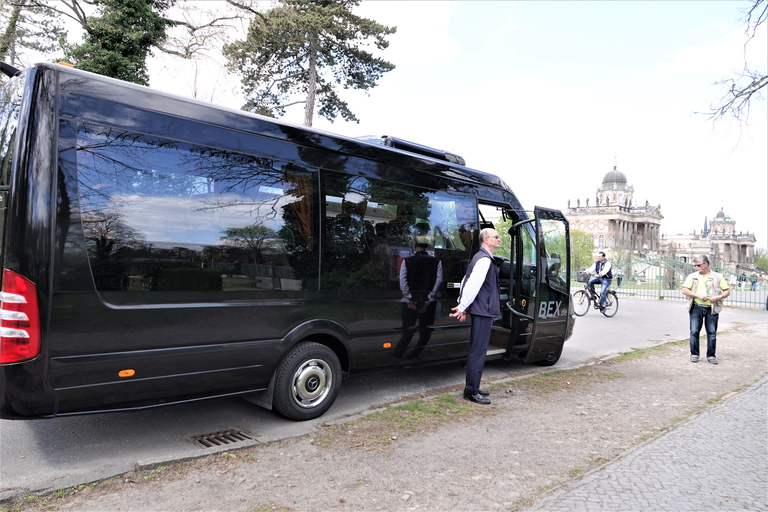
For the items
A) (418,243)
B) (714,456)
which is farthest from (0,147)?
(714,456)

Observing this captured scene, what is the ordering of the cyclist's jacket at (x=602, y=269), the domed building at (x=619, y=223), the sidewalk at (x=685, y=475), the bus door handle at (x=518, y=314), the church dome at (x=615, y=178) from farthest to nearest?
the church dome at (x=615, y=178) < the domed building at (x=619, y=223) < the cyclist's jacket at (x=602, y=269) < the bus door handle at (x=518, y=314) < the sidewalk at (x=685, y=475)

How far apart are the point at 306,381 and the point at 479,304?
2.05 meters

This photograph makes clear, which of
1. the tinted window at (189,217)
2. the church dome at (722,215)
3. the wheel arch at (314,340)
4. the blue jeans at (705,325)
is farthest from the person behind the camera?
the church dome at (722,215)

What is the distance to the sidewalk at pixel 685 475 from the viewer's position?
11.4ft

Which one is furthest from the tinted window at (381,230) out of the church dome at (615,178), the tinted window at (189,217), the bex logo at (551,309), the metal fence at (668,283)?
the church dome at (615,178)

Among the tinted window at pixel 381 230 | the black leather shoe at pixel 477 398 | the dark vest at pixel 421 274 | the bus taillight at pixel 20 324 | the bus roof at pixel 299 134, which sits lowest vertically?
the black leather shoe at pixel 477 398

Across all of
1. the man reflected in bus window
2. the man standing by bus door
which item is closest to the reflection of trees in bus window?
the man standing by bus door

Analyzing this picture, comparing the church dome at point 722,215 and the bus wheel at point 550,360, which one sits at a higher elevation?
the church dome at point 722,215

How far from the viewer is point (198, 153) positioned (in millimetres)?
4168

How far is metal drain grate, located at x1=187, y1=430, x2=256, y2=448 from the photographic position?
431cm

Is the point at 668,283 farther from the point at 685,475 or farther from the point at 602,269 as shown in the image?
the point at 685,475

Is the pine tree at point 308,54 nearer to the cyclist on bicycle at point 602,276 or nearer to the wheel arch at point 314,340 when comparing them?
the cyclist on bicycle at point 602,276

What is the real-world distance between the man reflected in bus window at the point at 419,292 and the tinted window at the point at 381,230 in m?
0.09

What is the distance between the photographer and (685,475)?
3953 millimetres
